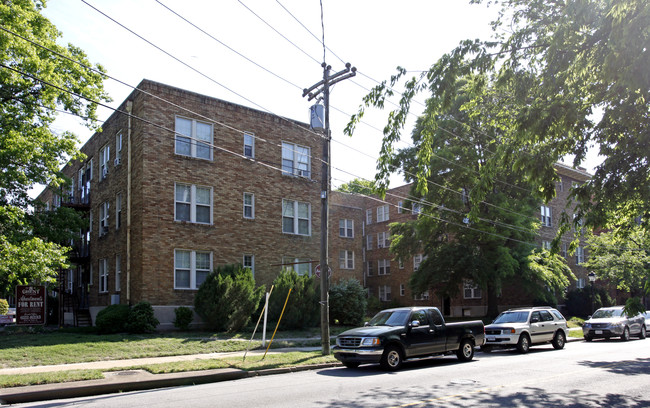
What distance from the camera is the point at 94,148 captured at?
3061cm

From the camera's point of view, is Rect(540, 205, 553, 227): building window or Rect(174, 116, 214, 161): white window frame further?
Rect(540, 205, 553, 227): building window

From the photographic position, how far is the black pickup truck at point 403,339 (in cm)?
1343

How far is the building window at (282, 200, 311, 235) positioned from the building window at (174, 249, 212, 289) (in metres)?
4.96

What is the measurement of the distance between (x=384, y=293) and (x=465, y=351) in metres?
32.6

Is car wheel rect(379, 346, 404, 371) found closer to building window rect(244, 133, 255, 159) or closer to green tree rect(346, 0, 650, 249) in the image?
green tree rect(346, 0, 650, 249)

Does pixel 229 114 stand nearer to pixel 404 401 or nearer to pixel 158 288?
pixel 158 288

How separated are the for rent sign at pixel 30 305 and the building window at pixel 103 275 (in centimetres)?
571

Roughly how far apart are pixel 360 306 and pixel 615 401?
17208mm

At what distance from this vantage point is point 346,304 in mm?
25781

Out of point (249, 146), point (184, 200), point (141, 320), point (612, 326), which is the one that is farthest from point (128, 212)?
point (612, 326)

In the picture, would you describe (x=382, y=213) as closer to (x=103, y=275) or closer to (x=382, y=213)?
(x=382, y=213)

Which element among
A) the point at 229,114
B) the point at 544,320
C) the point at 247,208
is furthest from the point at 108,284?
the point at 544,320

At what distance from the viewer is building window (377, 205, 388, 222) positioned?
4928cm

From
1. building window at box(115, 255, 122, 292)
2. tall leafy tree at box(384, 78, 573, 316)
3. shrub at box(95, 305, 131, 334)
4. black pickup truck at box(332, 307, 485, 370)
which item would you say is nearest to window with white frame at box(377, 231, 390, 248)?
tall leafy tree at box(384, 78, 573, 316)
